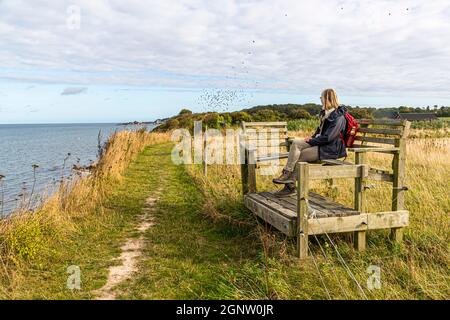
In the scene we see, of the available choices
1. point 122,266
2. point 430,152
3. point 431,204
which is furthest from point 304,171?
point 430,152

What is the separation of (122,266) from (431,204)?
4.68 m

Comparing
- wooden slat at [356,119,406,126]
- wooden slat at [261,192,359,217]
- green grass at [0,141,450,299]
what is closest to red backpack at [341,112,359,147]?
wooden slat at [356,119,406,126]

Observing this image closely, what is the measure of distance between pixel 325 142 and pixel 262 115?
11.1 m

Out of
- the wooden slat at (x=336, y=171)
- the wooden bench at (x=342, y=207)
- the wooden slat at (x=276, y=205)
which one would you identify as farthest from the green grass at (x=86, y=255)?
the wooden slat at (x=336, y=171)

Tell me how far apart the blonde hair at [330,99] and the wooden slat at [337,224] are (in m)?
1.58

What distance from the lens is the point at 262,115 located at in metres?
16.3

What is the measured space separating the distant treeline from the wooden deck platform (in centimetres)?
180

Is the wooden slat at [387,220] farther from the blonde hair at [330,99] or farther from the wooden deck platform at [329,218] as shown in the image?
the blonde hair at [330,99]

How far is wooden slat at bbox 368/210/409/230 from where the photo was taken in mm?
4582

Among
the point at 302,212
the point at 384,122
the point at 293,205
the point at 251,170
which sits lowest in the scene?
the point at 293,205

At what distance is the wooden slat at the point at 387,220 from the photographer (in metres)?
4.58

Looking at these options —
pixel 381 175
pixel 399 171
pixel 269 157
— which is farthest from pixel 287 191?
pixel 399 171

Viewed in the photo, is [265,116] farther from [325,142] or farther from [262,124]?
[325,142]
